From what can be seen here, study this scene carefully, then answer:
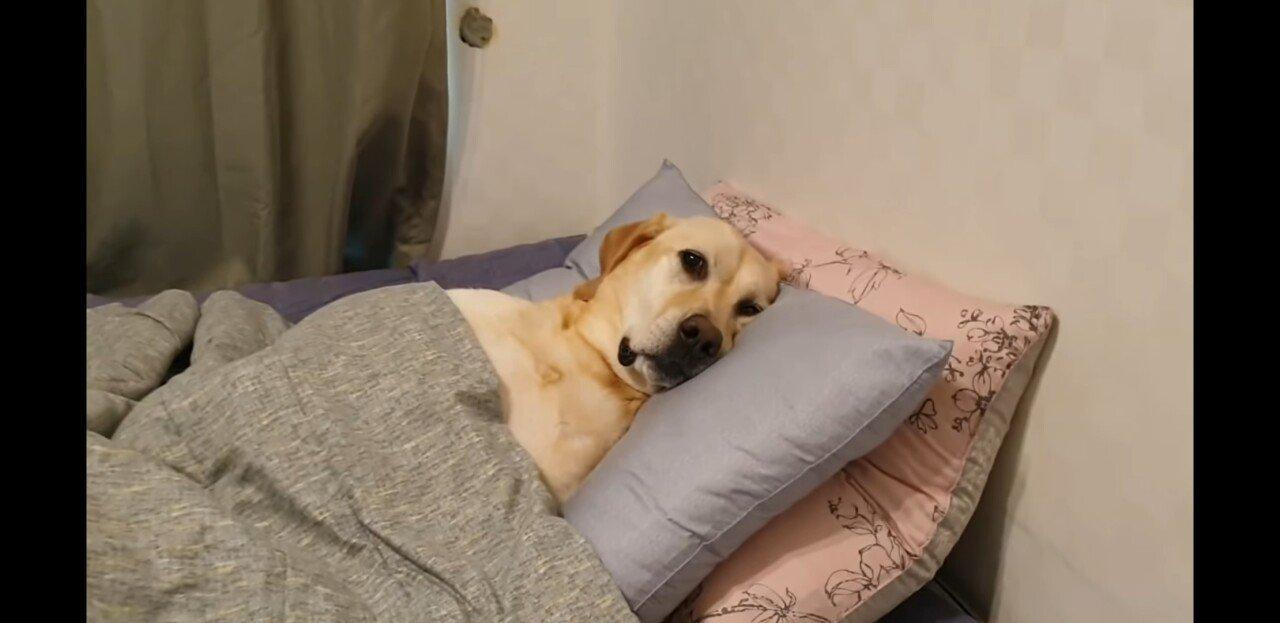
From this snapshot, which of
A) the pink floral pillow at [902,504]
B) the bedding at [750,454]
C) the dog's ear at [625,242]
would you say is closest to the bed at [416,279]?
the dog's ear at [625,242]

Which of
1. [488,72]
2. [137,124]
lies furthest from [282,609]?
[488,72]

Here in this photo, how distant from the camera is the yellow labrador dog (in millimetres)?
1340

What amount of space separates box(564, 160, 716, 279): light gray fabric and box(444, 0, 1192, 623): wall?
18 cm

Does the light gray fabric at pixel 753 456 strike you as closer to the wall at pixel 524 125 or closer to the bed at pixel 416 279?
the bed at pixel 416 279

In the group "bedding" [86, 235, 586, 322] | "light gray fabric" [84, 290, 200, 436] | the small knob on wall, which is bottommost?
"bedding" [86, 235, 586, 322]

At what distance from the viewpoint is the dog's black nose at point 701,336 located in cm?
134

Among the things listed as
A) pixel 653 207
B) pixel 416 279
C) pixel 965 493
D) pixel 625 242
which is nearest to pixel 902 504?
pixel 965 493

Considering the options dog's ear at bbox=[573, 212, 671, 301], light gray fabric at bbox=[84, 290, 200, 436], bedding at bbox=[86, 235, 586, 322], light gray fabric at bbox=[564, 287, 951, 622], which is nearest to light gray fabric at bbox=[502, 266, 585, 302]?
bedding at bbox=[86, 235, 586, 322]

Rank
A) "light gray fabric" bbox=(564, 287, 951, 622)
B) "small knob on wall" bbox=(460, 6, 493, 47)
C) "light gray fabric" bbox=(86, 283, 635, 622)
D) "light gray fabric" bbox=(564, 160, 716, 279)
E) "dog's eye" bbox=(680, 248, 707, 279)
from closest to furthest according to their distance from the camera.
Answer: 1. "light gray fabric" bbox=(86, 283, 635, 622)
2. "light gray fabric" bbox=(564, 287, 951, 622)
3. "dog's eye" bbox=(680, 248, 707, 279)
4. "light gray fabric" bbox=(564, 160, 716, 279)
5. "small knob on wall" bbox=(460, 6, 493, 47)

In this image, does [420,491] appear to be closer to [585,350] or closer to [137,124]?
[585,350]

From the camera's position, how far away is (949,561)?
1.39 m

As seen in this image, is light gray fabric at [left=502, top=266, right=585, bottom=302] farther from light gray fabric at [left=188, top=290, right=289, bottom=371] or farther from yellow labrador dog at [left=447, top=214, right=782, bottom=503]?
light gray fabric at [left=188, top=290, right=289, bottom=371]

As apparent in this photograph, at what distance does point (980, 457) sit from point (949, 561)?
1.10 ft

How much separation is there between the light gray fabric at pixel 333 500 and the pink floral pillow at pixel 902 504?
201 millimetres
